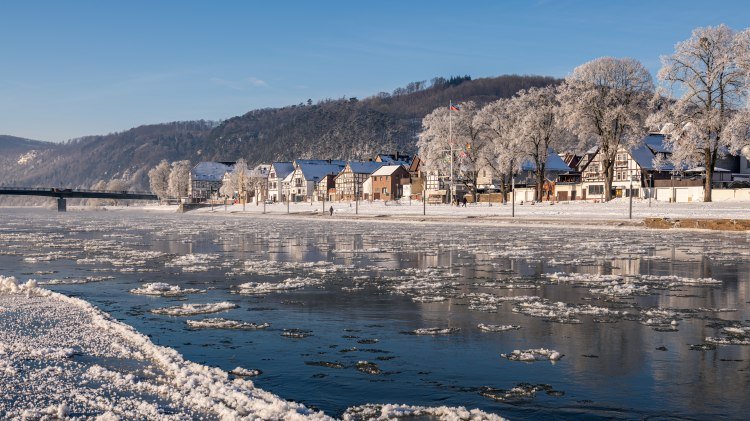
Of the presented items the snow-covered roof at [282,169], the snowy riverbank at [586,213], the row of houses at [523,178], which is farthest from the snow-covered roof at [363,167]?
the snowy riverbank at [586,213]

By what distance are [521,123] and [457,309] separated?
251 ft

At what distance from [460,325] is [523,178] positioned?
111 meters

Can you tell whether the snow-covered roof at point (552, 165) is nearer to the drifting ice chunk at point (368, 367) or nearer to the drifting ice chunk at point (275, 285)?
the drifting ice chunk at point (275, 285)

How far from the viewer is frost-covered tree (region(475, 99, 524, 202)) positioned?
88.2 metres

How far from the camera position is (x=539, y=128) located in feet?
283

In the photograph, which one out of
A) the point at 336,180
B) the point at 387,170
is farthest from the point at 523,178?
the point at 336,180

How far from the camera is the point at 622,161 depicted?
102 meters

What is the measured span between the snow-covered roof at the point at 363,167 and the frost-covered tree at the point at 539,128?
227ft

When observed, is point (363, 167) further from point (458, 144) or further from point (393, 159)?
point (458, 144)

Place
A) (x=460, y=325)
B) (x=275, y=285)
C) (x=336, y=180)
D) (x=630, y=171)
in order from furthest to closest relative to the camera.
→ (x=336, y=180) → (x=630, y=171) → (x=275, y=285) → (x=460, y=325)

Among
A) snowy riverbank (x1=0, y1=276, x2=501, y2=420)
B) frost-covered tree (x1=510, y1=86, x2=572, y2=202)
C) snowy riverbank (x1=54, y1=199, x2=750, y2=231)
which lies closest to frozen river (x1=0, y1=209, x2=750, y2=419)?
snowy riverbank (x1=0, y1=276, x2=501, y2=420)

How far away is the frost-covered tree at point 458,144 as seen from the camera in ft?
317

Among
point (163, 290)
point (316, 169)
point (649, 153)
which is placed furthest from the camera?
point (316, 169)

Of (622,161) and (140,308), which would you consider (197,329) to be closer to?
(140,308)
